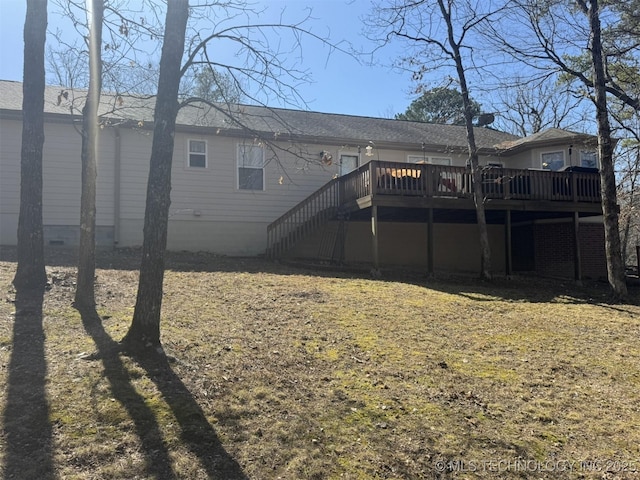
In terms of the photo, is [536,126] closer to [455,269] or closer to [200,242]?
[455,269]

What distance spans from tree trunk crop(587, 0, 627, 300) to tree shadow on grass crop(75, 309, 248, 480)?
33.8 ft

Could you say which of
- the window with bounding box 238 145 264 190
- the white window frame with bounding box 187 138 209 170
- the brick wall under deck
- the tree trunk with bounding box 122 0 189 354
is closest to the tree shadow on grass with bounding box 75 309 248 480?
the tree trunk with bounding box 122 0 189 354

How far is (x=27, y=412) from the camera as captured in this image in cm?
359

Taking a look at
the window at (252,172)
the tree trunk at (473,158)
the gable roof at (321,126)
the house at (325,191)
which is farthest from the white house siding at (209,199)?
the tree trunk at (473,158)

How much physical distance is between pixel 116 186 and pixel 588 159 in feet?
53.1

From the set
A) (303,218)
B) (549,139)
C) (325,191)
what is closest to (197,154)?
(303,218)

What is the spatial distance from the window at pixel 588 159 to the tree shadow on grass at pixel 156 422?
1679cm

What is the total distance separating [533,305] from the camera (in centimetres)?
934

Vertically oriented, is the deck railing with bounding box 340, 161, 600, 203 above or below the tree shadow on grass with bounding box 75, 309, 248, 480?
above

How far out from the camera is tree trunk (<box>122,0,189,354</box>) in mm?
4875

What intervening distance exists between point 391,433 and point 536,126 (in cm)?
2984

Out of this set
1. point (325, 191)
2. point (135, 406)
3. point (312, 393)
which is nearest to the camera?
point (135, 406)

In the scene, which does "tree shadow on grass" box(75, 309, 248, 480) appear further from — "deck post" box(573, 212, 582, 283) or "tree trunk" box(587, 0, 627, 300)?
→ "deck post" box(573, 212, 582, 283)

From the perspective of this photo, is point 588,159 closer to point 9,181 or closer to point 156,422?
point 156,422
